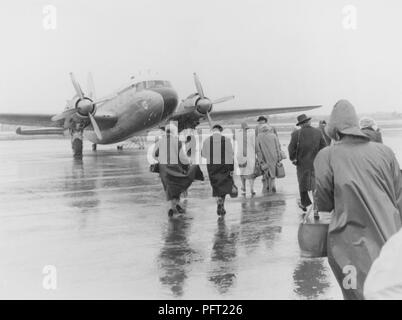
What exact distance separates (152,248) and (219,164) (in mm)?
2491

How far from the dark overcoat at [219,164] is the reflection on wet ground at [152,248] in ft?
1.59

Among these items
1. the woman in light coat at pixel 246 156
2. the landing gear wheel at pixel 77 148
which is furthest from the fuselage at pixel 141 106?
the woman in light coat at pixel 246 156

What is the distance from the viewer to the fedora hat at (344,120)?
13.5ft

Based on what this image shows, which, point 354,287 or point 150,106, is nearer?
point 354,287

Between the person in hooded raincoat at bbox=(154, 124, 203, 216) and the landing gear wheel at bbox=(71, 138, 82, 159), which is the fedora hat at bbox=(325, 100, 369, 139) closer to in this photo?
the person in hooded raincoat at bbox=(154, 124, 203, 216)

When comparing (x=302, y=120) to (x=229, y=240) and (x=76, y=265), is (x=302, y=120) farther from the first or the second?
(x=76, y=265)

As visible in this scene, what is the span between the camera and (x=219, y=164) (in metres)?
8.94

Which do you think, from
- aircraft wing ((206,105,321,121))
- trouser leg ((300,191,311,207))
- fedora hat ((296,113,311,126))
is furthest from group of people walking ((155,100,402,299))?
aircraft wing ((206,105,321,121))

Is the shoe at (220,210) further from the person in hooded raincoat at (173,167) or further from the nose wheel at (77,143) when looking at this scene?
the nose wheel at (77,143)

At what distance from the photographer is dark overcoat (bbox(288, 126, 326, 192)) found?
29.4 ft

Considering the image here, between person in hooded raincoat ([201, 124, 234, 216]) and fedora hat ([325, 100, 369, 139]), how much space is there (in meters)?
4.74
